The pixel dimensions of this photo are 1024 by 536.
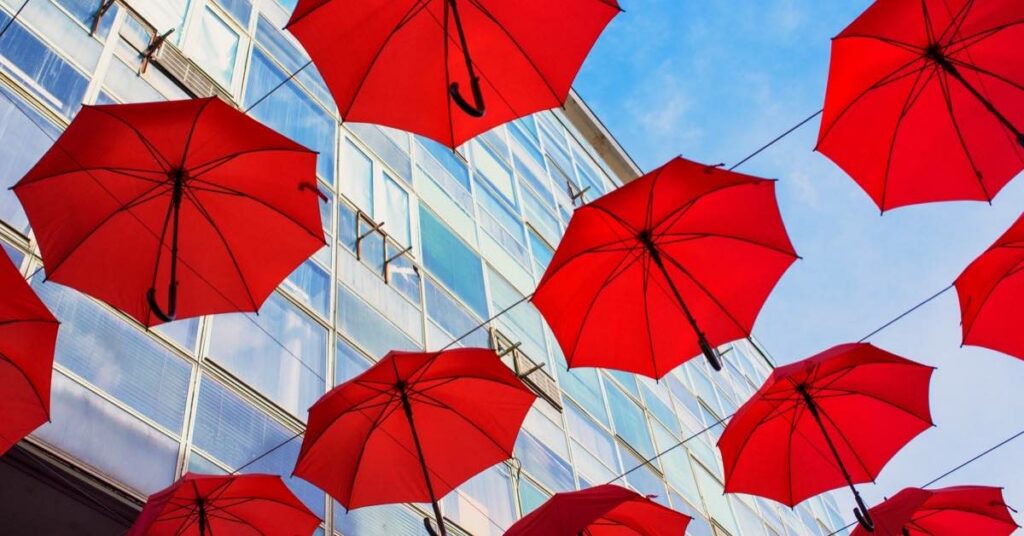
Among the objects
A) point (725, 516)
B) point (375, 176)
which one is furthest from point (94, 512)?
point (725, 516)

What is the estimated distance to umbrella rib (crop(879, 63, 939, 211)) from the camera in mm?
8320

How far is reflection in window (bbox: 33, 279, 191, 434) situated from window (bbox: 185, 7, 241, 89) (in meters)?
4.83

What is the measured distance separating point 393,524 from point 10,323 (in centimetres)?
509

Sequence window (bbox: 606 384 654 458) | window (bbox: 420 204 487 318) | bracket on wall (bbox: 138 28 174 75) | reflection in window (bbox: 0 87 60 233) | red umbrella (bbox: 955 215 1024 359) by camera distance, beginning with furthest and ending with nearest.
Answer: window (bbox: 606 384 654 458) → window (bbox: 420 204 487 318) → bracket on wall (bbox: 138 28 174 75) → red umbrella (bbox: 955 215 1024 359) → reflection in window (bbox: 0 87 60 233)

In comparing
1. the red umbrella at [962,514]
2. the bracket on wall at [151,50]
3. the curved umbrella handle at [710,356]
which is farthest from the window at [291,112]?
the red umbrella at [962,514]

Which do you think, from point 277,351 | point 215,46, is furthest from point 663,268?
point 215,46

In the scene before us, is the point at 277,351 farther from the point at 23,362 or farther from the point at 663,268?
the point at 663,268

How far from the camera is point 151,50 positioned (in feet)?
38.4

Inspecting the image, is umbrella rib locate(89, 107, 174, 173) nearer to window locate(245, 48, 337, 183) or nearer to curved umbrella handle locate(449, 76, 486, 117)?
curved umbrella handle locate(449, 76, 486, 117)

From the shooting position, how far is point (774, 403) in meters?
10.1

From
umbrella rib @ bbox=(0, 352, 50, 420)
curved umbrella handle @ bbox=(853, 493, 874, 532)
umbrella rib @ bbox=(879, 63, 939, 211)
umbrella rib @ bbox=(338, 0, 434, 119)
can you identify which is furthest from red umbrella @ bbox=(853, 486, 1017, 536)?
umbrella rib @ bbox=(0, 352, 50, 420)

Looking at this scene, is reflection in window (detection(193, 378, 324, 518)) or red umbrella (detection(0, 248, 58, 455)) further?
reflection in window (detection(193, 378, 324, 518))

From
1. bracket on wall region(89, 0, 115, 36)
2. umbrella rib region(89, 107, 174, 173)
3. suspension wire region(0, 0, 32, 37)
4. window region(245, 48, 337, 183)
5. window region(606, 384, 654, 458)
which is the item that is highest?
window region(245, 48, 337, 183)

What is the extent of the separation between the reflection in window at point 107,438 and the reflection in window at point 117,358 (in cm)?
18
